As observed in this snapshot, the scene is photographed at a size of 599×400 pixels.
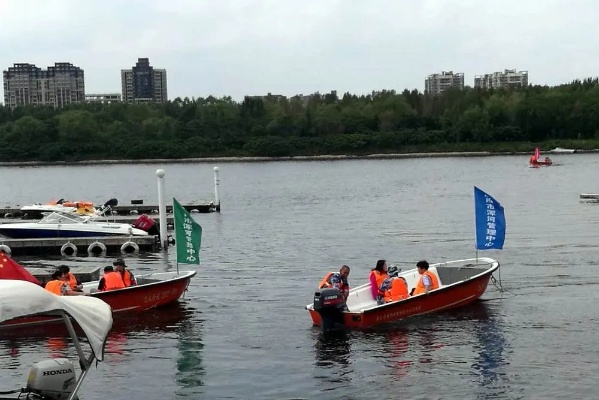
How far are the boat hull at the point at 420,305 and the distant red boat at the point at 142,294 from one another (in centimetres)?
474

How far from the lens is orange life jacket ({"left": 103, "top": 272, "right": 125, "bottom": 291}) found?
85.4 ft

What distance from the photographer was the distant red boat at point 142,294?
25.3 metres

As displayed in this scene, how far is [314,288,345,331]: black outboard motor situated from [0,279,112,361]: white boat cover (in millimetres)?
9222

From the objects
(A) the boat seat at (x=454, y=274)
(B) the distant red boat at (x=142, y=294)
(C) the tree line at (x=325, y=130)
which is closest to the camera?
(B) the distant red boat at (x=142, y=294)

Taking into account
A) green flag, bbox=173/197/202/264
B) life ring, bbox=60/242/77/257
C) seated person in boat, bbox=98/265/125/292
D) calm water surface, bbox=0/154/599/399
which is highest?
green flag, bbox=173/197/202/264

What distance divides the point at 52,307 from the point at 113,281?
494 inches

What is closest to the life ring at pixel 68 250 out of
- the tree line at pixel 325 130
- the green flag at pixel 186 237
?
the green flag at pixel 186 237

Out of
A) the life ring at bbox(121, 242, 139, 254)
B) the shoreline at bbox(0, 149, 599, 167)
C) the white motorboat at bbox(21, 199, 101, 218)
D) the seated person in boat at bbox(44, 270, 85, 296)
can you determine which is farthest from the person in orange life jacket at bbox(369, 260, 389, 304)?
the shoreline at bbox(0, 149, 599, 167)

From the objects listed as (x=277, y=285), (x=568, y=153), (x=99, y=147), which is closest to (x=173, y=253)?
(x=277, y=285)

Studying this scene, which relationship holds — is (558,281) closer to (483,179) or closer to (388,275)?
(388,275)

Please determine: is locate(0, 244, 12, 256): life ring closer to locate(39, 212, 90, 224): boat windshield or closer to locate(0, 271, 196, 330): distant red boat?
locate(39, 212, 90, 224): boat windshield

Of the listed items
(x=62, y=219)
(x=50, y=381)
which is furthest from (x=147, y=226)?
(x=50, y=381)

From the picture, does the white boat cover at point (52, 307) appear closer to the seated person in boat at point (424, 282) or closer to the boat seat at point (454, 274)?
the seated person in boat at point (424, 282)

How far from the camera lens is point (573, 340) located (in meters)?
23.6
